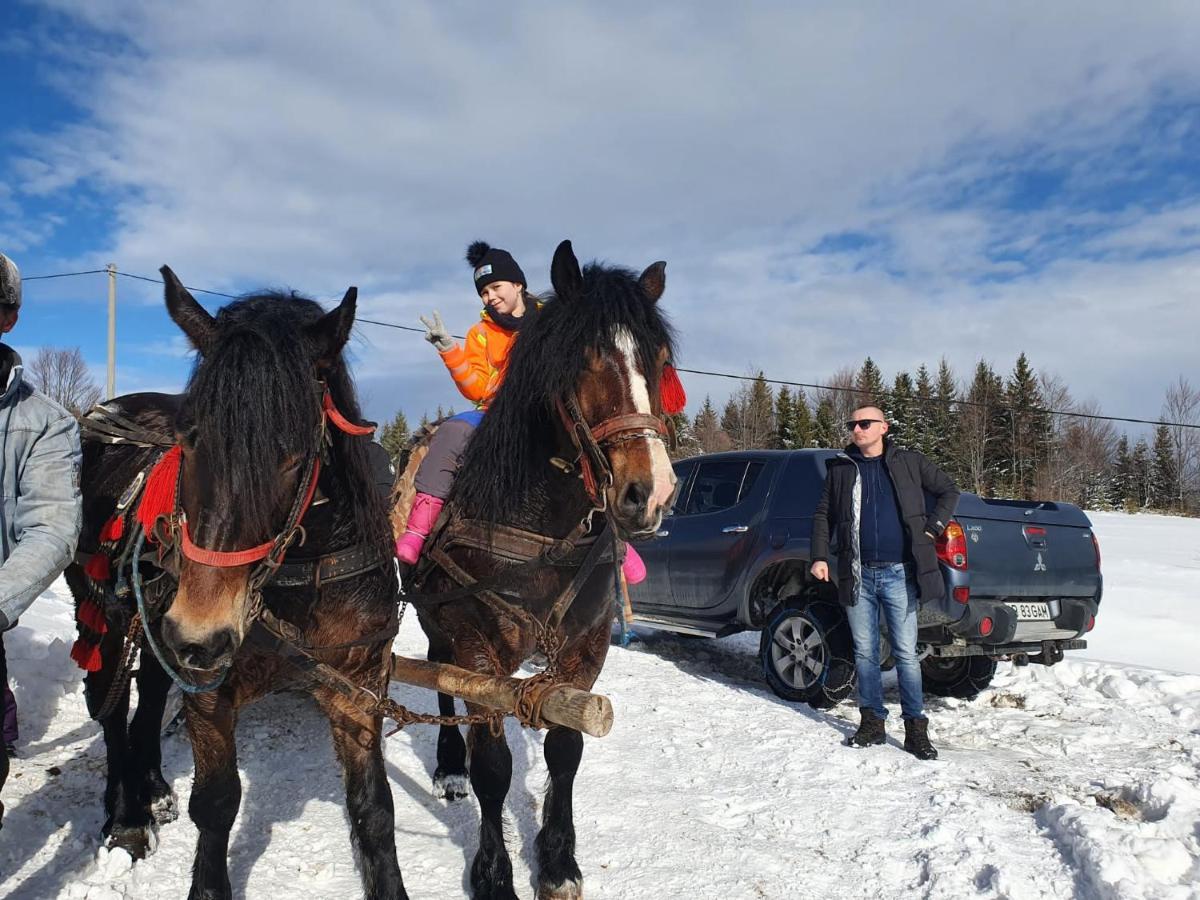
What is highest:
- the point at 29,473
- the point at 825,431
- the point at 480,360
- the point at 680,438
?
the point at 825,431

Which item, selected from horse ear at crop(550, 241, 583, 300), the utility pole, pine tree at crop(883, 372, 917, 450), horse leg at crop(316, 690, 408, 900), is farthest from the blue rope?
pine tree at crop(883, 372, 917, 450)

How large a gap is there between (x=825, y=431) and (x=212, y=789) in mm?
48742

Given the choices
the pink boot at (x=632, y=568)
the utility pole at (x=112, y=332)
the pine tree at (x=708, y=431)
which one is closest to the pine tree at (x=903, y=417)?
the pine tree at (x=708, y=431)

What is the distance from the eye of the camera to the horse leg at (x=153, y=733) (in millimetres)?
3799

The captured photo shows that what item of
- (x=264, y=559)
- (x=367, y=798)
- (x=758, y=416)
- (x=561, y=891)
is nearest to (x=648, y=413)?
(x=264, y=559)

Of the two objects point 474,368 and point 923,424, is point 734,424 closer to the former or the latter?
point 923,424

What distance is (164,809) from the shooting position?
12.7 ft

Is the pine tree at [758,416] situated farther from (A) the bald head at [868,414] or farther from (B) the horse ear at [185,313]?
(B) the horse ear at [185,313]

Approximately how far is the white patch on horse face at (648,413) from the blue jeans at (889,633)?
11.1 feet

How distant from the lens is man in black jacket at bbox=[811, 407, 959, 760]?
212 inches

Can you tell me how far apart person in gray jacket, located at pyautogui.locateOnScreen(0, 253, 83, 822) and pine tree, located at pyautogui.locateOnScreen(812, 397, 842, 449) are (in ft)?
156

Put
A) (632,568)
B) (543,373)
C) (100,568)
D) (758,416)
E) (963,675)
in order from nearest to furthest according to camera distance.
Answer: (543,373) → (100,568) → (632,568) → (963,675) → (758,416)

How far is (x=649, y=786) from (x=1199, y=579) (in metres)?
14.4

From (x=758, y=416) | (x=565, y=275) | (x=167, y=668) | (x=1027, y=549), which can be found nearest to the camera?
(x=167, y=668)
